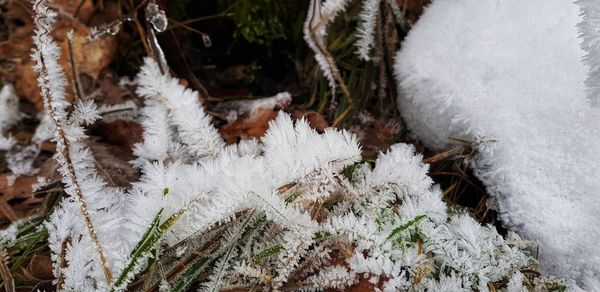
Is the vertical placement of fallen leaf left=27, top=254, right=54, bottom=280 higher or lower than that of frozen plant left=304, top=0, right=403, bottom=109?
lower

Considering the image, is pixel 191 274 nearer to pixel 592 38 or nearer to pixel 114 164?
pixel 114 164

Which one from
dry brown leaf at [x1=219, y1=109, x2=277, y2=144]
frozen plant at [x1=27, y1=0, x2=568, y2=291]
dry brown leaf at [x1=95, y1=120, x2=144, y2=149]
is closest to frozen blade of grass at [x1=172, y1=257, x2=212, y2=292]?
frozen plant at [x1=27, y1=0, x2=568, y2=291]

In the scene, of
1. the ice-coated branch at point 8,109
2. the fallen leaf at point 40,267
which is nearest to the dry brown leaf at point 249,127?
the fallen leaf at point 40,267

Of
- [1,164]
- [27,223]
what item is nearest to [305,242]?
[27,223]

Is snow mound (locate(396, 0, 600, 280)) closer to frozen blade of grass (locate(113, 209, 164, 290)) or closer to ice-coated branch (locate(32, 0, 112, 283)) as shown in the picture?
frozen blade of grass (locate(113, 209, 164, 290))

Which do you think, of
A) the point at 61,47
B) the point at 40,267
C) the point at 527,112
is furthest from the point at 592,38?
the point at 61,47
